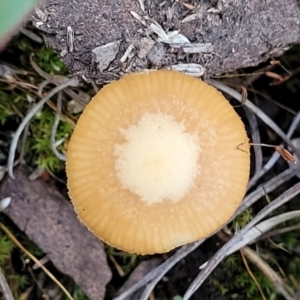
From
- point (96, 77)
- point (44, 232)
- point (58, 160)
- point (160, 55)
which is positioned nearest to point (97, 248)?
point (44, 232)

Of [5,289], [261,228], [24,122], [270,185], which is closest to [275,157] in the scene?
[270,185]

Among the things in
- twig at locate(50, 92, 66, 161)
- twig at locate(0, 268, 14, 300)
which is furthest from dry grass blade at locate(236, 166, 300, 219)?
twig at locate(0, 268, 14, 300)

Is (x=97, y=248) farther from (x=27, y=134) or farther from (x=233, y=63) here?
(x=233, y=63)

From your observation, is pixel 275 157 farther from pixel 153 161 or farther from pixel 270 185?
pixel 153 161

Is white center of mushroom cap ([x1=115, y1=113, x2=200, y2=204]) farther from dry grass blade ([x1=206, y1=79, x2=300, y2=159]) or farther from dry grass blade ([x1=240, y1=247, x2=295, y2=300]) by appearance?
dry grass blade ([x1=240, y1=247, x2=295, y2=300])

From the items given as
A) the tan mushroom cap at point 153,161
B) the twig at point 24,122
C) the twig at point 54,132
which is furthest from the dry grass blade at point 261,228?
the twig at point 24,122
